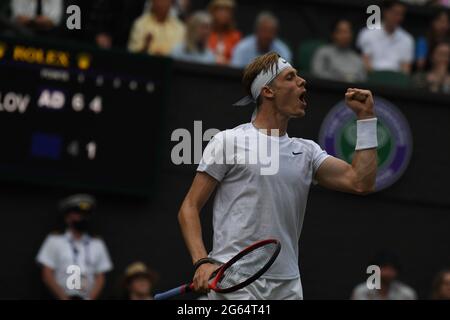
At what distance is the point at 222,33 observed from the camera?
1288 cm

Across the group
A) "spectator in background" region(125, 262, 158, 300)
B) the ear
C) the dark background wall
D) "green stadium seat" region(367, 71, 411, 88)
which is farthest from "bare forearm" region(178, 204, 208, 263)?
"green stadium seat" region(367, 71, 411, 88)

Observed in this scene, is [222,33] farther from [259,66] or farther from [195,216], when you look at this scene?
[195,216]

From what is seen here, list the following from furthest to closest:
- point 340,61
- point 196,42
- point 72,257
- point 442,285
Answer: point 340,61, point 196,42, point 442,285, point 72,257

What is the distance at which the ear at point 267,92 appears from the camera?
6.74 meters

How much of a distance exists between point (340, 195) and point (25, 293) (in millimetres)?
3071

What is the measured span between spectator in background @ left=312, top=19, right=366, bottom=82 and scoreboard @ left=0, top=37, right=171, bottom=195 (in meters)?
1.79

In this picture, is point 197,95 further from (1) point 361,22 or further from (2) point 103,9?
(1) point 361,22

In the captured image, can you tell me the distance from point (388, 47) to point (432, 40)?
0.78 metres

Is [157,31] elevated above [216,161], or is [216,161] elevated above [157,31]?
[157,31]

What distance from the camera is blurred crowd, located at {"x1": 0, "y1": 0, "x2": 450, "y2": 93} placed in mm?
12023

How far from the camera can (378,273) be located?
1166 cm

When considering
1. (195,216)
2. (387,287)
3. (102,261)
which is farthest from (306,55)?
(195,216)

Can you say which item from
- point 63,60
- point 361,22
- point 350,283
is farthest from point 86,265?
point 361,22
